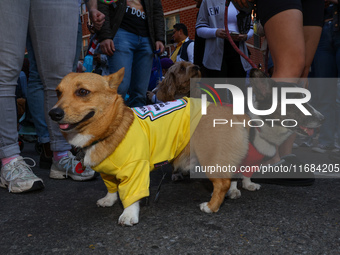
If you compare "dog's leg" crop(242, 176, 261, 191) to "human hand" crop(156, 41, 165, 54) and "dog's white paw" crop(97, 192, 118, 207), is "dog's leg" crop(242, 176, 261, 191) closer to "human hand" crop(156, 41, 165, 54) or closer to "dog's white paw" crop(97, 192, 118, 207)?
"dog's white paw" crop(97, 192, 118, 207)

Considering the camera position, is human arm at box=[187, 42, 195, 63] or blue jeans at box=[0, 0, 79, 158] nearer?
blue jeans at box=[0, 0, 79, 158]

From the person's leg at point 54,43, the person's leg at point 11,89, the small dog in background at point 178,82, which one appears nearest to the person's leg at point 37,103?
the person's leg at point 54,43

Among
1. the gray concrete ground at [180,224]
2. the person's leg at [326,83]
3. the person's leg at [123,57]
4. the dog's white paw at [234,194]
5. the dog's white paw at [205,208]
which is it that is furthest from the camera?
the person's leg at [326,83]

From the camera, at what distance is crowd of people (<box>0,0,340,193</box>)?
220 cm

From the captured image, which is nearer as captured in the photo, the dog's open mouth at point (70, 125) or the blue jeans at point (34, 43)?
the dog's open mouth at point (70, 125)

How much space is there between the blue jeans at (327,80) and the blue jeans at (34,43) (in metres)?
3.19

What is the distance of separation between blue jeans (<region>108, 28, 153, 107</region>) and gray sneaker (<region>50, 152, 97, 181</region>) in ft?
2.72

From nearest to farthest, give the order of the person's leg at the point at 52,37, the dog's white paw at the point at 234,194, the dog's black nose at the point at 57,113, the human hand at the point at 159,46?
the dog's black nose at the point at 57,113 → the dog's white paw at the point at 234,194 → the person's leg at the point at 52,37 → the human hand at the point at 159,46

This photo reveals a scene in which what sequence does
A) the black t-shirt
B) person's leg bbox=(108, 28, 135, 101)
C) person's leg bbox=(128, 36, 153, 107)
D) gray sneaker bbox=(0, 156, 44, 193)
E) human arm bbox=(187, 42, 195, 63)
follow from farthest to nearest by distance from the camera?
human arm bbox=(187, 42, 195, 63), person's leg bbox=(128, 36, 153, 107), the black t-shirt, person's leg bbox=(108, 28, 135, 101), gray sneaker bbox=(0, 156, 44, 193)

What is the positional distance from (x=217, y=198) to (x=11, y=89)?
6.08ft

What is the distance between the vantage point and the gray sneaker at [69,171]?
2.72 meters

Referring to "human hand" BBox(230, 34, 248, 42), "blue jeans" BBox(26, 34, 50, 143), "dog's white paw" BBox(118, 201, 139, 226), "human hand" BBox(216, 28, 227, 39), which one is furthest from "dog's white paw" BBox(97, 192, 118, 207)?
"human hand" BBox(230, 34, 248, 42)

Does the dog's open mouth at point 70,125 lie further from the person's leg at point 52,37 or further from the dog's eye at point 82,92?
the person's leg at point 52,37

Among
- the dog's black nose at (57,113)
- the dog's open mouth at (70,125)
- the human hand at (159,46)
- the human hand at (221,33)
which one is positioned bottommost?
the dog's open mouth at (70,125)
